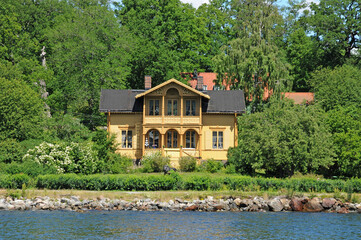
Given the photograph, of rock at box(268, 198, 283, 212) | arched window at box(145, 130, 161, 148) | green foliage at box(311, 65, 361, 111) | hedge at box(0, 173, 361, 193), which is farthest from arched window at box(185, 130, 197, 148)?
rock at box(268, 198, 283, 212)

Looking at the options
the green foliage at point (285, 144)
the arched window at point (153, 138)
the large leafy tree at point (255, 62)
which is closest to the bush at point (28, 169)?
the arched window at point (153, 138)

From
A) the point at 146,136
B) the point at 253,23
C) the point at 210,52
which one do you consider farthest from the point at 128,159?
the point at 210,52

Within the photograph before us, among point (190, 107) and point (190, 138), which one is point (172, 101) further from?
point (190, 138)

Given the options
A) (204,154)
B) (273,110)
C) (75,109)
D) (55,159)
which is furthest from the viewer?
(75,109)

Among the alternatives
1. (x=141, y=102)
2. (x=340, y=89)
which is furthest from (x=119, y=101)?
(x=340, y=89)

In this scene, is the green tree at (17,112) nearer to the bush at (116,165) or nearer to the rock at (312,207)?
the bush at (116,165)

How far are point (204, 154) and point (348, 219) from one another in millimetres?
19482

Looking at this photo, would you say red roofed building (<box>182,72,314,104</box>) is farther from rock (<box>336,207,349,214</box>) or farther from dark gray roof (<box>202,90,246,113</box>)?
rock (<box>336,207,349,214</box>)

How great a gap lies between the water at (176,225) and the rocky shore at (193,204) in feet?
3.77

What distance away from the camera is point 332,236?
105 ft

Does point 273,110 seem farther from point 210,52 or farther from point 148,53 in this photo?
point 210,52

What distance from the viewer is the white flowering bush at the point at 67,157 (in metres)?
45.9

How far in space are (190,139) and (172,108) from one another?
11.1 feet

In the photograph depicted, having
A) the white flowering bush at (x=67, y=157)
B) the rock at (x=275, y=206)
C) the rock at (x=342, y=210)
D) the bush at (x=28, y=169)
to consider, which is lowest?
the rock at (x=342, y=210)
